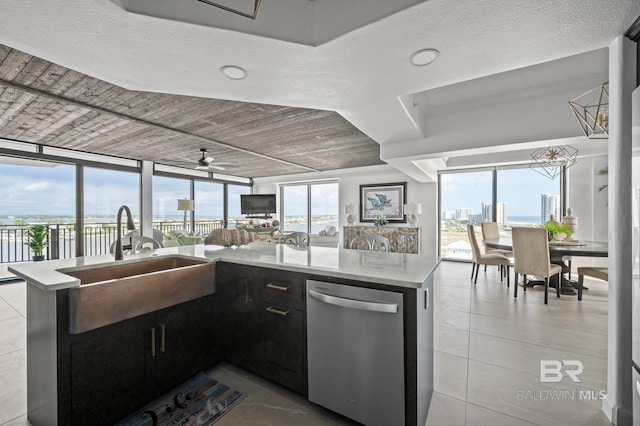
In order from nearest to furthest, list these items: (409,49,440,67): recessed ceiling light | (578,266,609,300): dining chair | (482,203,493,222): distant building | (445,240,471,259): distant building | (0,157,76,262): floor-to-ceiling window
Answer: (409,49,440,67): recessed ceiling light → (578,266,609,300): dining chair → (0,157,76,262): floor-to-ceiling window → (482,203,493,222): distant building → (445,240,471,259): distant building

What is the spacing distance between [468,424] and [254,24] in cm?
257

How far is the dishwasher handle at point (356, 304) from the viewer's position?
1349mm

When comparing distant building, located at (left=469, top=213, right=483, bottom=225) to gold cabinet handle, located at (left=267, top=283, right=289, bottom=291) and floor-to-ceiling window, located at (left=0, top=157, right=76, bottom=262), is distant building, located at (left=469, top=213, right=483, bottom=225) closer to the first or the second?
gold cabinet handle, located at (left=267, top=283, right=289, bottom=291)

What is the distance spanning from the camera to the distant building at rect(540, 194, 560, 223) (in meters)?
5.78

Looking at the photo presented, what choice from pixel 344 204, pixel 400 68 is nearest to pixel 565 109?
pixel 400 68

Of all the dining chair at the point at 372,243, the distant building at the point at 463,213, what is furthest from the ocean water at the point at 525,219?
the dining chair at the point at 372,243

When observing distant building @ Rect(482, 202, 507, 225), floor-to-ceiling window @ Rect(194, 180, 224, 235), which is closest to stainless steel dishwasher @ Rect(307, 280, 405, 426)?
distant building @ Rect(482, 202, 507, 225)

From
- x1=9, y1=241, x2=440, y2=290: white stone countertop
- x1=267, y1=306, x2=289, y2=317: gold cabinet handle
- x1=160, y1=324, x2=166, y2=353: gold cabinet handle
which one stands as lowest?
x1=160, y1=324, x2=166, y2=353: gold cabinet handle

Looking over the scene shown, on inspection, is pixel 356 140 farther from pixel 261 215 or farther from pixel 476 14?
pixel 261 215

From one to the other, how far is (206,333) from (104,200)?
5.65 meters

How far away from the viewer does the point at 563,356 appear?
2258 mm

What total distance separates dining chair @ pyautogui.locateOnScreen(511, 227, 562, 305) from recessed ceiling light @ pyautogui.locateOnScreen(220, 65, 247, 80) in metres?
4.06

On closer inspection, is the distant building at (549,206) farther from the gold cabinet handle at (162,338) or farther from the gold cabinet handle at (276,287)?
the gold cabinet handle at (162,338)

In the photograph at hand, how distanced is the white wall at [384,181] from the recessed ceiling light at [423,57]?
5344 mm
